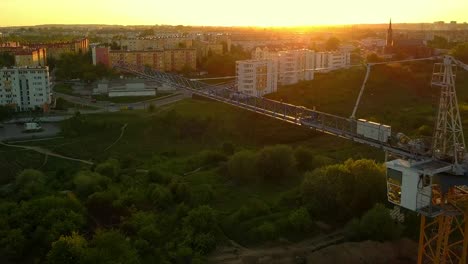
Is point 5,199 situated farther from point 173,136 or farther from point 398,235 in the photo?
point 398,235

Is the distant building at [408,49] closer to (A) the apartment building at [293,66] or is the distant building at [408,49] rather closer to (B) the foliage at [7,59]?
(A) the apartment building at [293,66]

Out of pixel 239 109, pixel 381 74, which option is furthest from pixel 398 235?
pixel 381 74

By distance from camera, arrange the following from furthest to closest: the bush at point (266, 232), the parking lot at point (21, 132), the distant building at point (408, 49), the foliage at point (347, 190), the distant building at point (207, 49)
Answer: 1. the distant building at point (207, 49)
2. the distant building at point (408, 49)
3. the parking lot at point (21, 132)
4. the foliage at point (347, 190)
5. the bush at point (266, 232)

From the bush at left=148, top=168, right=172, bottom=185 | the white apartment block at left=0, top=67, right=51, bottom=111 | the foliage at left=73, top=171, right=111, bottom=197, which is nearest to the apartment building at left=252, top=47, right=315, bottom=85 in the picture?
the white apartment block at left=0, top=67, right=51, bottom=111

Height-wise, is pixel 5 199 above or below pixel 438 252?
below

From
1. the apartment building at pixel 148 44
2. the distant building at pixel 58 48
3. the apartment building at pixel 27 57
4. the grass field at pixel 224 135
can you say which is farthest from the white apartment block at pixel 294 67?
the distant building at pixel 58 48

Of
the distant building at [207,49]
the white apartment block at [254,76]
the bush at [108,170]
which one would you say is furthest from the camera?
the distant building at [207,49]
